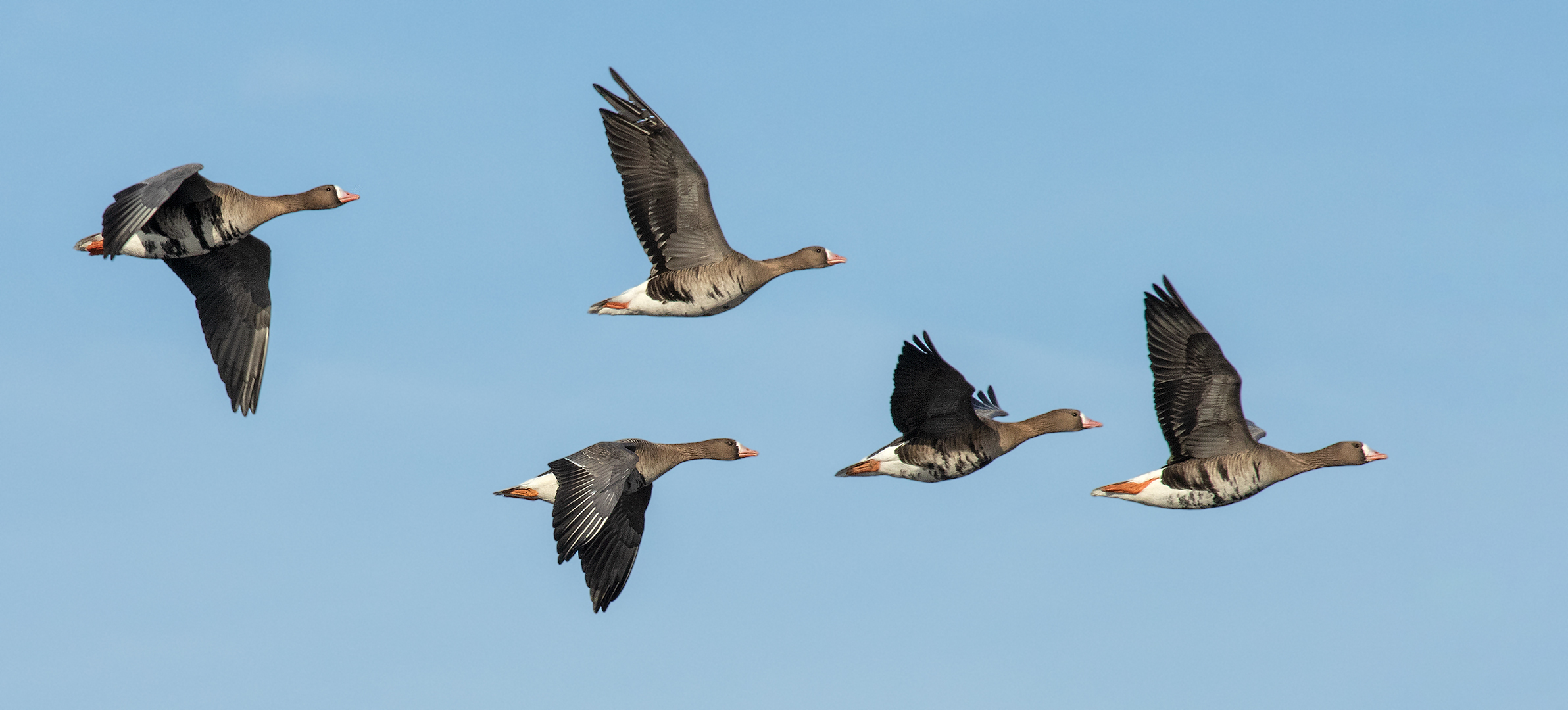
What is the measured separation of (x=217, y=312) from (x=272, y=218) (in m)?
1.99

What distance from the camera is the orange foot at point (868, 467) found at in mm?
22844

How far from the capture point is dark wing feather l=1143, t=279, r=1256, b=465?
20672 millimetres

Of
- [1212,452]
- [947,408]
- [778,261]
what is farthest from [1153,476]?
[778,261]

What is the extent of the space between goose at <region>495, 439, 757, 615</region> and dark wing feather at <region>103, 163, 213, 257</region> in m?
5.39

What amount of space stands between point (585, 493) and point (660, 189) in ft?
15.5

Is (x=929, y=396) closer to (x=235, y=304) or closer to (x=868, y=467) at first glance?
(x=868, y=467)

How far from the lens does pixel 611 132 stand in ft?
72.6

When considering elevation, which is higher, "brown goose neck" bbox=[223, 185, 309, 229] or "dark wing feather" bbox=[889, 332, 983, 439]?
"brown goose neck" bbox=[223, 185, 309, 229]

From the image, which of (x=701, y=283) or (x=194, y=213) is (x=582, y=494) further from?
(x=194, y=213)

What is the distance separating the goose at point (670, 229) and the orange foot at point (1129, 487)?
5.38 metres

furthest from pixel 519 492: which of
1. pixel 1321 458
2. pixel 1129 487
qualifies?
pixel 1321 458

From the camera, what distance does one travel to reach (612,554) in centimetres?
2134

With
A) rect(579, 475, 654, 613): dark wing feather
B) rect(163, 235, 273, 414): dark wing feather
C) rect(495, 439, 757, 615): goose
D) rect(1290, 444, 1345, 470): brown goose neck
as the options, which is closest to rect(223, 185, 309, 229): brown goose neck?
rect(163, 235, 273, 414): dark wing feather

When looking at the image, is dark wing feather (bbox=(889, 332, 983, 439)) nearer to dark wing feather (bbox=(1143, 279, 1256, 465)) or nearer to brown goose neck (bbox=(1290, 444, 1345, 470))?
dark wing feather (bbox=(1143, 279, 1256, 465))
